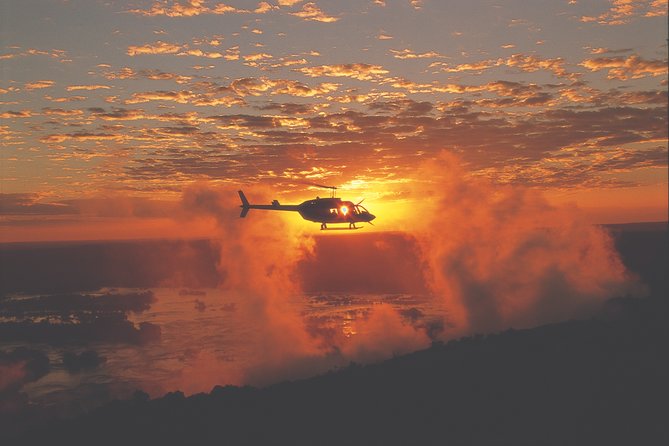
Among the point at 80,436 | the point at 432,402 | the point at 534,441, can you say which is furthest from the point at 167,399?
the point at 534,441

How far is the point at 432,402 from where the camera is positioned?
59.5 m

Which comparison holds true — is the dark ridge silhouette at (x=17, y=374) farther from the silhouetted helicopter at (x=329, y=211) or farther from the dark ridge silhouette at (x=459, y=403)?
the silhouetted helicopter at (x=329, y=211)

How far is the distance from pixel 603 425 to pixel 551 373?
485 inches

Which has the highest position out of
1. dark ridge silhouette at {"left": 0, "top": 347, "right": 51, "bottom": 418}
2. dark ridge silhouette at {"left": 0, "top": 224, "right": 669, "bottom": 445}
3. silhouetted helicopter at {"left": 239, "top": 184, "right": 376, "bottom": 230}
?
silhouetted helicopter at {"left": 239, "top": 184, "right": 376, "bottom": 230}

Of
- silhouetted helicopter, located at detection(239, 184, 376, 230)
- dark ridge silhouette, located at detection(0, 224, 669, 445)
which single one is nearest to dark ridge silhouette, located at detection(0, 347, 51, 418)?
dark ridge silhouette, located at detection(0, 224, 669, 445)

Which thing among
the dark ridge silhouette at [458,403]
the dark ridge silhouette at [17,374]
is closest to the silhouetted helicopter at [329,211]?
the dark ridge silhouette at [458,403]

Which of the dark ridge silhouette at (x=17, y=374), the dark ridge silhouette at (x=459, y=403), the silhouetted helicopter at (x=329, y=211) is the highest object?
the silhouetted helicopter at (x=329, y=211)

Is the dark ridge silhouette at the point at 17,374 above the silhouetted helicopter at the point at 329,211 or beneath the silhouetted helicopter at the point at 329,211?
beneath

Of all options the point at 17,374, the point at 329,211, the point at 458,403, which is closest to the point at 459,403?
the point at 458,403

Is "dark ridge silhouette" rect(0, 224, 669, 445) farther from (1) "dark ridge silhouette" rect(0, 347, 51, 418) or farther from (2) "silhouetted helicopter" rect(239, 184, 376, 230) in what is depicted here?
(1) "dark ridge silhouette" rect(0, 347, 51, 418)

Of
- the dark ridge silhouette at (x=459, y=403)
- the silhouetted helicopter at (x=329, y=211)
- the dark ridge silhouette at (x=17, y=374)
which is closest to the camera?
the dark ridge silhouette at (x=459, y=403)

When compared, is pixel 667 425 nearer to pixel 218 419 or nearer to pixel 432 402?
pixel 432 402

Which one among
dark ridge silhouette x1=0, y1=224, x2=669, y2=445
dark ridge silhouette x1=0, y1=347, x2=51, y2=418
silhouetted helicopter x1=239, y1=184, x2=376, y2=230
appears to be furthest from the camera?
dark ridge silhouette x1=0, y1=347, x2=51, y2=418

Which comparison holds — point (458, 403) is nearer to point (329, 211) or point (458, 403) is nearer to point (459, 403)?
point (459, 403)
